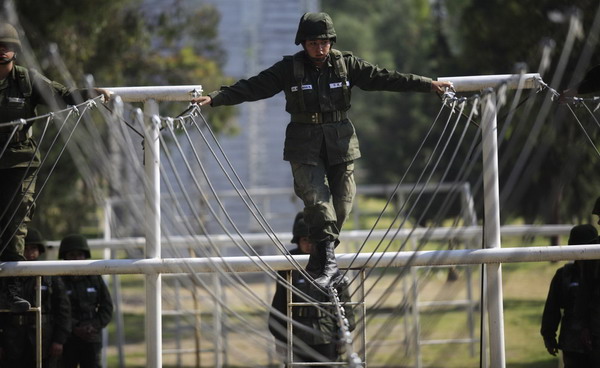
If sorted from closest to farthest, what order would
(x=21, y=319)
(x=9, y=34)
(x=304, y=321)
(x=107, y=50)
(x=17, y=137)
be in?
(x=17, y=137), (x=9, y=34), (x=304, y=321), (x=21, y=319), (x=107, y=50)

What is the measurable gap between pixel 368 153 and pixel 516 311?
20393 mm

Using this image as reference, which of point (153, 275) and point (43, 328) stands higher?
point (153, 275)

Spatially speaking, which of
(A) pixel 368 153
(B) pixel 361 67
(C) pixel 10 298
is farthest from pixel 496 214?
(A) pixel 368 153

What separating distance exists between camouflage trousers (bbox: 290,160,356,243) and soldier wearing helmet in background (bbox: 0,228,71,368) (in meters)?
2.42

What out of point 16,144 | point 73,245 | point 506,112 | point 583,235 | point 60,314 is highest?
point 506,112

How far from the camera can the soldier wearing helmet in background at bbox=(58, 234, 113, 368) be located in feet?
28.3

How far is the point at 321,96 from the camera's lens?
677cm

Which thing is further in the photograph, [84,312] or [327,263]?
[84,312]

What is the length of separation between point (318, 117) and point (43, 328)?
2.89 meters

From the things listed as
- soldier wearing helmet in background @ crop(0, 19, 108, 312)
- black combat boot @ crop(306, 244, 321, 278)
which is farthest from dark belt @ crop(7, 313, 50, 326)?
black combat boot @ crop(306, 244, 321, 278)

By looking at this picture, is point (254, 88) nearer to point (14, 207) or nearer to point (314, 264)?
point (314, 264)

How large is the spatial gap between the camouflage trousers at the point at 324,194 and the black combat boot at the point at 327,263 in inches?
1.6

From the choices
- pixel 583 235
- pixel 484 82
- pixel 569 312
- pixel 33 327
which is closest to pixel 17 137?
pixel 33 327

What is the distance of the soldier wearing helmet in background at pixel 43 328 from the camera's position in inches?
310
